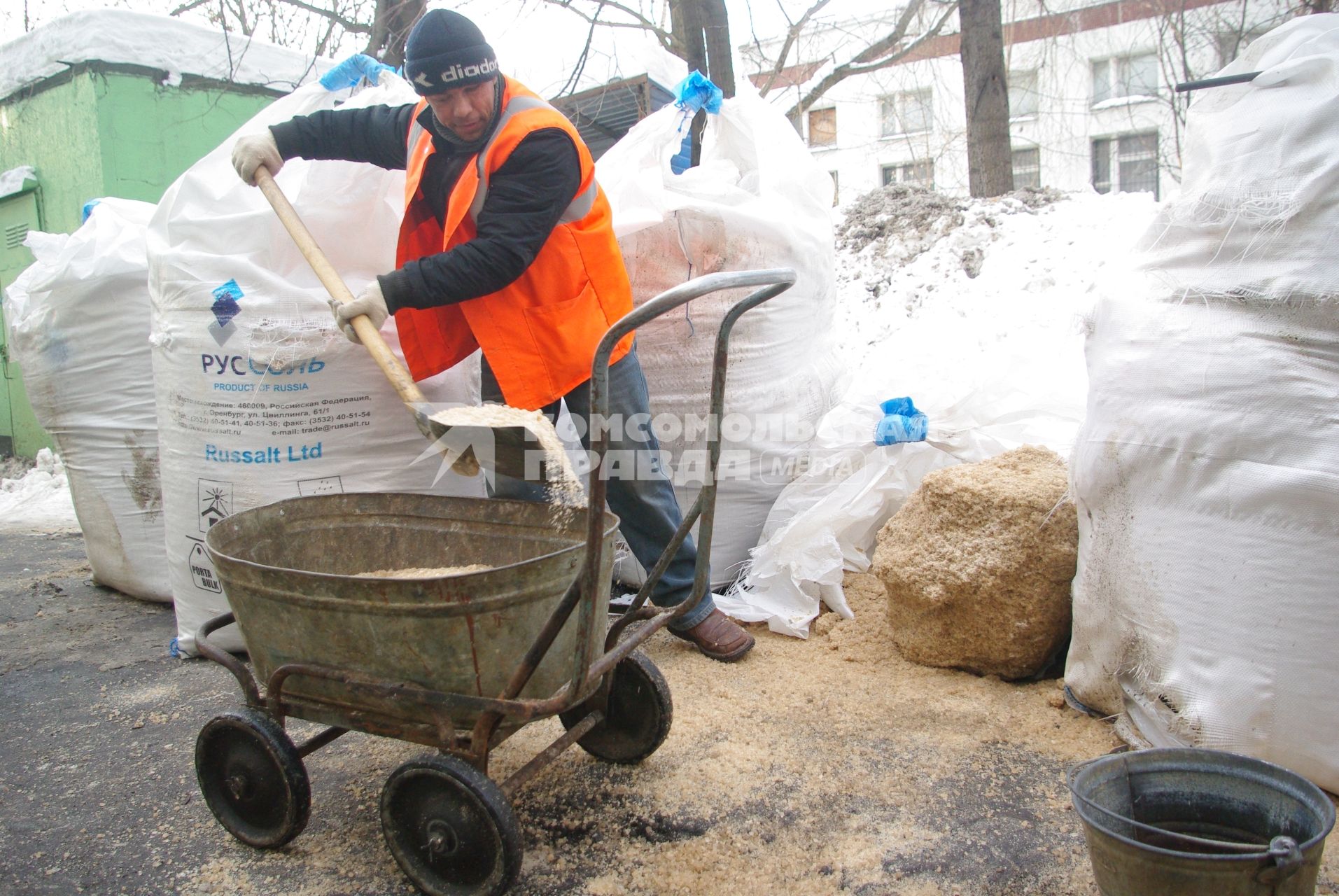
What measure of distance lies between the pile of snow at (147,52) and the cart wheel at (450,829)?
17.1 feet

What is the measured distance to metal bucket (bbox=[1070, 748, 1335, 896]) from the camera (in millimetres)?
1216

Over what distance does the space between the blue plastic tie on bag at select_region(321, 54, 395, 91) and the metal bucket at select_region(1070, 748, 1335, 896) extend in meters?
2.66

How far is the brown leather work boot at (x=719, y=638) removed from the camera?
8.28 feet

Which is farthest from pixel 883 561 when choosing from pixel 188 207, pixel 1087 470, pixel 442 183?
pixel 188 207

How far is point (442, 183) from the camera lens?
237 cm

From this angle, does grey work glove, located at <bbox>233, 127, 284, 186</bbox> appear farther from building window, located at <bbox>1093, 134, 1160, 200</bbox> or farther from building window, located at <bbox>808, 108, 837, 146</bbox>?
building window, located at <bbox>808, 108, 837, 146</bbox>

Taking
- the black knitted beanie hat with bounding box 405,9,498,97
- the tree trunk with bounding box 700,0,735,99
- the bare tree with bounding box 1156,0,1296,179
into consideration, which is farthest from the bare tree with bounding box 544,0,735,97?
the bare tree with bounding box 1156,0,1296,179

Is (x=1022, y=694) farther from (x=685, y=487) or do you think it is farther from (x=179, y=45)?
(x=179, y=45)

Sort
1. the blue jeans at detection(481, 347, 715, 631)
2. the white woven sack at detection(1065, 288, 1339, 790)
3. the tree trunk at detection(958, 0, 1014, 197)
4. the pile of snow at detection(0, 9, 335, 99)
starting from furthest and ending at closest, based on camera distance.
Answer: the tree trunk at detection(958, 0, 1014, 197) → the pile of snow at detection(0, 9, 335, 99) → the blue jeans at detection(481, 347, 715, 631) → the white woven sack at detection(1065, 288, 1339, 790)

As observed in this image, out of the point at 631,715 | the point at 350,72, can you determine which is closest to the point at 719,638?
the point at 631,715

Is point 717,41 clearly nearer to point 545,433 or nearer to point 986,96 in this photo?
point 986,96

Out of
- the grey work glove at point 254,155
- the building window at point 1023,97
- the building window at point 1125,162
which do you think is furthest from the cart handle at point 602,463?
the building window at point 1125,162

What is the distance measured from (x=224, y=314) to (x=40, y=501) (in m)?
3.79

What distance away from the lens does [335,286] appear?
91.7 inches
